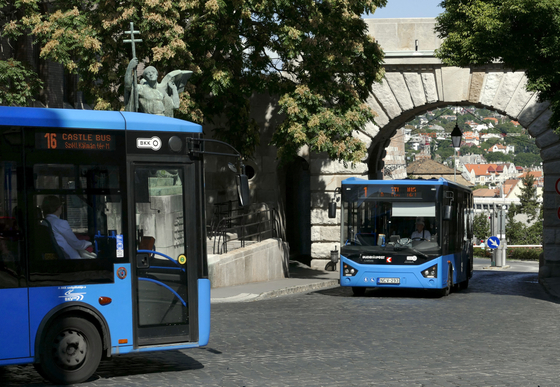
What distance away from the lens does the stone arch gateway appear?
84.8ft

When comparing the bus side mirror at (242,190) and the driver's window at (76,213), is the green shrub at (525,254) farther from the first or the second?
the driver's window at (76,213)

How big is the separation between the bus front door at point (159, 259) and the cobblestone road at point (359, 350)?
521 millimetres

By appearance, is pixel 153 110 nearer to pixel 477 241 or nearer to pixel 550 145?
pixel 550 145

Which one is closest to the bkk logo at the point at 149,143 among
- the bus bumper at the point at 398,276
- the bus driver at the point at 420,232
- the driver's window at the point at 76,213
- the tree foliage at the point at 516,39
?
the driver's window at the point at 76,213

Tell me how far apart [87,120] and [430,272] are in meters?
10.8

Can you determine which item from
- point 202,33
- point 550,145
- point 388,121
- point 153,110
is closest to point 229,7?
point 202,33

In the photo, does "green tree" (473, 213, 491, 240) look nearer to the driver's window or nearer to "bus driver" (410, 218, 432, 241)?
"bus driver" (410, 218, 432, 241)

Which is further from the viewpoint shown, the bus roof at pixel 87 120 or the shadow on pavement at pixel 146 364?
the shadow on pavement at pixel 146 364

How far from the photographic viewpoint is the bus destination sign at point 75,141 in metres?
8.40

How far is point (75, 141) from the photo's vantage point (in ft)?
28.0

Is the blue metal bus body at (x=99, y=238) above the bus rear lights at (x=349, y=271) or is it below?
above

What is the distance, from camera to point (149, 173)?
891 centimetres

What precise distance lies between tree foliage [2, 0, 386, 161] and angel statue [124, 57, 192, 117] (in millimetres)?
3803

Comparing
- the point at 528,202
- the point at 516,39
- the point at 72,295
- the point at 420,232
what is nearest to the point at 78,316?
the point at 72,295
